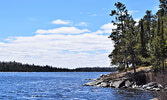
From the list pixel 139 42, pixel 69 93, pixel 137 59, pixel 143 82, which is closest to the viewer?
pixel 69 93

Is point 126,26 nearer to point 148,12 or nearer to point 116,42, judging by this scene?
point 116,42

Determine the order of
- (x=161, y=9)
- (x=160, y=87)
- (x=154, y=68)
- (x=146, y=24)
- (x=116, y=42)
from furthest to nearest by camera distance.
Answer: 1. (x=161, y=9)
2. (x=146, y=24)
3. (x=116, y=42)
4. (x=154, y=68)
5. (x=160, y=87)

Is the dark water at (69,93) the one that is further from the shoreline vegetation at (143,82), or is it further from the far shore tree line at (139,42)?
the far shore tree line at (139,42)

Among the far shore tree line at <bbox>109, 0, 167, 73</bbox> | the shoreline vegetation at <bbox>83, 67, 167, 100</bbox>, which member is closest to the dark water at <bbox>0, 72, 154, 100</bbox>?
the shoreline vegetation at <bbox>83, 67, 167, 100</bbox>

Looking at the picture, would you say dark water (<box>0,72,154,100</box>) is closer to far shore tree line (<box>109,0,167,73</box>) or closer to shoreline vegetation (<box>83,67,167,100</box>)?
shoreline vegetation (<box>83,67,167,100</box>)

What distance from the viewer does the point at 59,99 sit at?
30.0 metres

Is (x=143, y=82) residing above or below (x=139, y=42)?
below

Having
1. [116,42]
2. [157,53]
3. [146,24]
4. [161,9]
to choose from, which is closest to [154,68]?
[157,53]

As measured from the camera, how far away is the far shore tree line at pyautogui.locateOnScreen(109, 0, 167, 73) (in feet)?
152

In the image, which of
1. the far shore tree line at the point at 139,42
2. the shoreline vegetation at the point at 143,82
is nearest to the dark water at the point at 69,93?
the shoreline vegetation at the point at 143,82

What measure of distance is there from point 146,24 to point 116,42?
20727 millimetres

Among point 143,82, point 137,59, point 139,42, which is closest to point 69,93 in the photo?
point 143,82

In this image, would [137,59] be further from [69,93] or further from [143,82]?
[69,93]

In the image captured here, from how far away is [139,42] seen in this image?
67.9 metres
